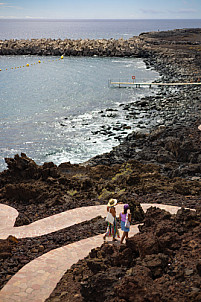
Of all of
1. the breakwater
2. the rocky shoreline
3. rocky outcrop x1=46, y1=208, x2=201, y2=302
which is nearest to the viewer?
rocky outcrop x1=46, y1=208, x2=201, y2=302

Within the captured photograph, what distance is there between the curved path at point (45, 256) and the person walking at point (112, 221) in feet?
1.27

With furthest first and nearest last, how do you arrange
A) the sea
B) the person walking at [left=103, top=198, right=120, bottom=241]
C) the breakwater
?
the breakwater < the sea < the person walking at [left=103, top=198, right=120, bottom=241]

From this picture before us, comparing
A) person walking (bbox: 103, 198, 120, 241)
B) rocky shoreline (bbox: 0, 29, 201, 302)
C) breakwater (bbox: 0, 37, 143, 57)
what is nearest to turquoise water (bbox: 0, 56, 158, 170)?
rocky shoreline (bbox: 0, 29, 201, 302)

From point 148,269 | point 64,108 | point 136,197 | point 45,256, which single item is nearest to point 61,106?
point 64,108

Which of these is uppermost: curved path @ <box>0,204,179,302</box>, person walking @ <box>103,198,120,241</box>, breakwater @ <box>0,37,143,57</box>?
breakwater @ <box>0,37,143,57</box>

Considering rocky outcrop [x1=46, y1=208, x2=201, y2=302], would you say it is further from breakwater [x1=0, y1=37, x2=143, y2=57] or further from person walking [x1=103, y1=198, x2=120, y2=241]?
breakwater [x1=0, y1=37, x2=143, y2=57]

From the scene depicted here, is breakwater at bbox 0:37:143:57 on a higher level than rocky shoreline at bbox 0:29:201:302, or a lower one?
higher

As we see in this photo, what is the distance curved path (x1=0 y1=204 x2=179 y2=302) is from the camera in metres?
7.76

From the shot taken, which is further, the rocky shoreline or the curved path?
the curved path

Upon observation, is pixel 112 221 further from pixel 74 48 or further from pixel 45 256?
pixel 74 48

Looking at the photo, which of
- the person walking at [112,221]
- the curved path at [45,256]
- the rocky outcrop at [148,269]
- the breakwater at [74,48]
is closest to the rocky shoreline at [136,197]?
the rocky outcrop at [148,269]

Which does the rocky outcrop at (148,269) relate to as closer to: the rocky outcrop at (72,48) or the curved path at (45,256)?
the curved path at (45,256)

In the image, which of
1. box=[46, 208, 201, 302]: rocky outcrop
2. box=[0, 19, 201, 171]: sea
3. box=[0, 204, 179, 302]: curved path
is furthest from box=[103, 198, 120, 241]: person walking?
box=[0, 19, 201, 171]: sea

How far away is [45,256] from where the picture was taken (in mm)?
9250
